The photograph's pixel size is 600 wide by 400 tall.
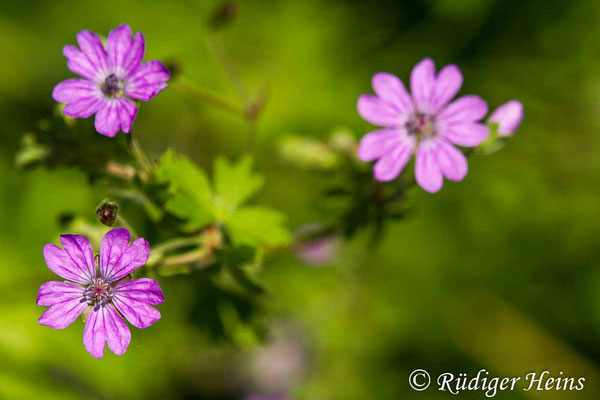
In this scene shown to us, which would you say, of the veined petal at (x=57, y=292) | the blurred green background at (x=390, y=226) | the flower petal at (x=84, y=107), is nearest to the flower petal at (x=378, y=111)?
the flower petal at (x=84, y=107)

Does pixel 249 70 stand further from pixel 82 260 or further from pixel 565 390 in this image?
pixel 565 390

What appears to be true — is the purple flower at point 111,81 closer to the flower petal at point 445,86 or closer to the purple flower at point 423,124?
the purple flower at point 423,124

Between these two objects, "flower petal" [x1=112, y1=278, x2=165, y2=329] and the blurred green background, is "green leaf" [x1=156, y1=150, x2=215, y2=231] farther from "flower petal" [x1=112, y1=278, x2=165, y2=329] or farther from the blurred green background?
the blurred green background

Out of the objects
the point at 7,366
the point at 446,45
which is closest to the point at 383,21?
the point at 446,45

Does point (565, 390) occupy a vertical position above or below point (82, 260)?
above

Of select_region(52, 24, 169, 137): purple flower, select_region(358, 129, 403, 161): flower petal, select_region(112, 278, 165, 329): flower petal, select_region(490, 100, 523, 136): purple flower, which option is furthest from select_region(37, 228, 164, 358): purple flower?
select_region(490, 100, 523, 136): purple flower

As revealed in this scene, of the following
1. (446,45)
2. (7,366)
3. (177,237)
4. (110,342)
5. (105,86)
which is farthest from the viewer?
(446,45)
